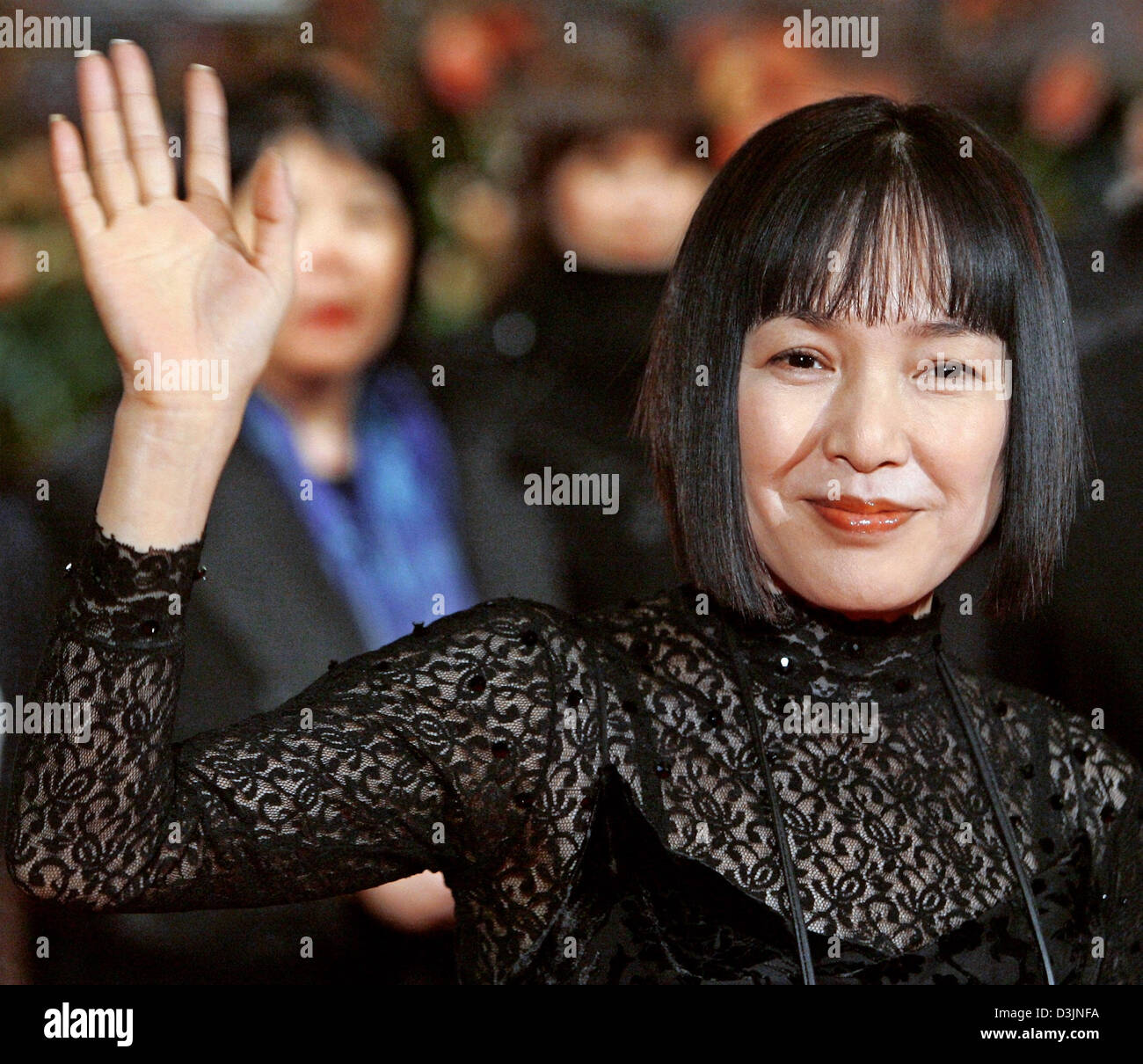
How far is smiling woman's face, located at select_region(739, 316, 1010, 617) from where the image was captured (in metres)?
1.34

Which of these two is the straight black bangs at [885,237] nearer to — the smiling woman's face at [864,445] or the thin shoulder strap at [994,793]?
the smiling woman's face at [864,445]

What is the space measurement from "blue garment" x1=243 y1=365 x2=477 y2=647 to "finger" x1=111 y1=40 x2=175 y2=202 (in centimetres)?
140

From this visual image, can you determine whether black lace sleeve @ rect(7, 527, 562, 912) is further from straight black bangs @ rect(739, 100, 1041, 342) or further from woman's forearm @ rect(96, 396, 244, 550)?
straight black bangs @ rect(739, 100, 1041, 342)

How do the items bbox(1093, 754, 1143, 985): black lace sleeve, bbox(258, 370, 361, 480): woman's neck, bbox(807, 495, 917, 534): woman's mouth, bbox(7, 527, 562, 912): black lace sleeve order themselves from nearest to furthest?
bbox(7, 527, 562, 912): black lace sleeve → bbox(807, 495, 917, 534): woman's mouth → bbox(1093, 754, 1143, 985): black lace sleeve → bbox(258, 370, 361, 480): woman's neck

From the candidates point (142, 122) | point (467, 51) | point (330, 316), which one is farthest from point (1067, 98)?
point (142, 122)

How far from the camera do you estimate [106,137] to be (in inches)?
47.4

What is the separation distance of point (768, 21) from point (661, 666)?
1.85 m

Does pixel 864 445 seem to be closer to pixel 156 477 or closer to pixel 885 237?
pixel 885 237

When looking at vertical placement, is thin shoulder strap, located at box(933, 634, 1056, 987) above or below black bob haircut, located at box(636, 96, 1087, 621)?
below

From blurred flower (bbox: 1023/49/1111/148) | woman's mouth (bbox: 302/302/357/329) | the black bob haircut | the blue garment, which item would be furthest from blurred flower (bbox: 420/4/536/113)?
the black bob haircut

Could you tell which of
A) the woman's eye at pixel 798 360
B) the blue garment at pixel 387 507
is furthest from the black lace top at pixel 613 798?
the blue garment at pixel 387 507

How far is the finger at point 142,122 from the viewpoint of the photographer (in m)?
1.21

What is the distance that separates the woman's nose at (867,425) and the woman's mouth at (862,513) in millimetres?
34

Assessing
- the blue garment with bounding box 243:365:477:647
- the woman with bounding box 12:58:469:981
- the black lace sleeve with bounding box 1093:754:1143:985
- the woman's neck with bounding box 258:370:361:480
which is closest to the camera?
the black lace sleeve with bounding box 1093:754:1143:985
